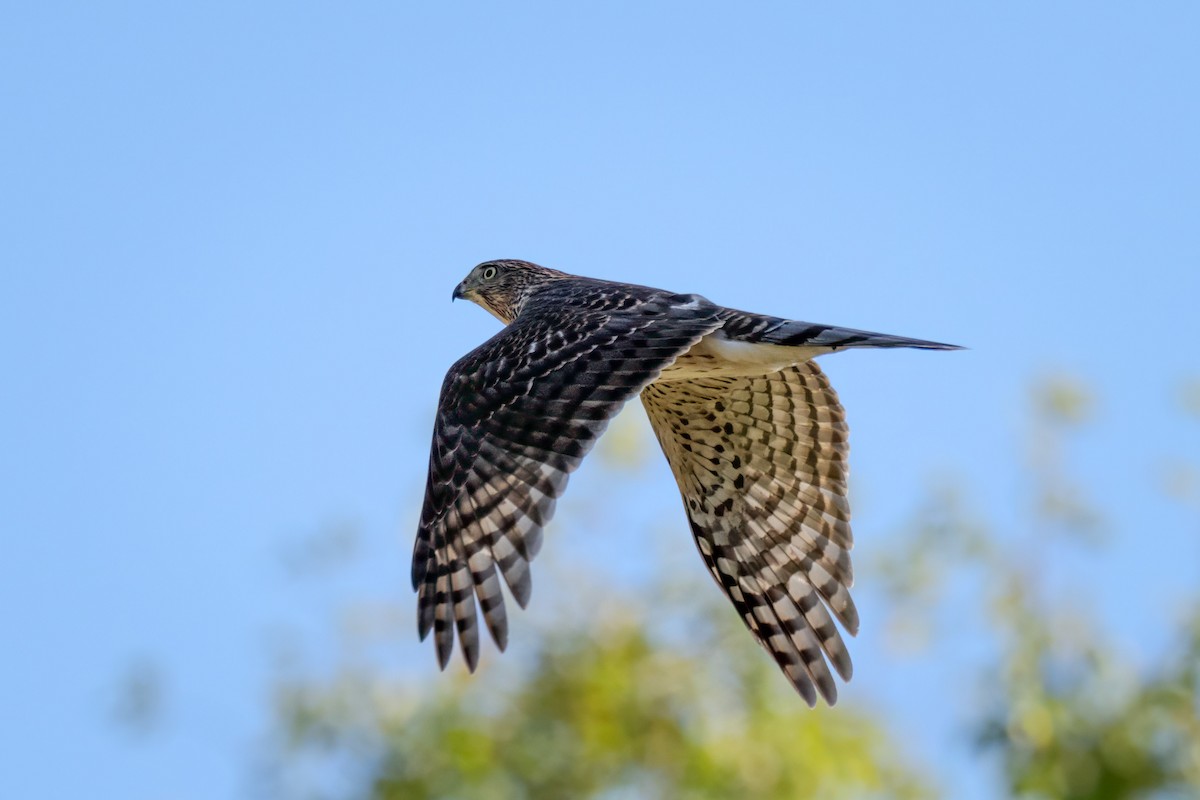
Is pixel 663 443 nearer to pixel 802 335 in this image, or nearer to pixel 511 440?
pixel 802 335

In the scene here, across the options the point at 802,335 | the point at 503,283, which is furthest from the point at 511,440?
the point at 503,283

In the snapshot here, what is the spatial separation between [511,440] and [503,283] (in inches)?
121

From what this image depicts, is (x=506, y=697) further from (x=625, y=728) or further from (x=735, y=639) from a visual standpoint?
(x=735, y=639)

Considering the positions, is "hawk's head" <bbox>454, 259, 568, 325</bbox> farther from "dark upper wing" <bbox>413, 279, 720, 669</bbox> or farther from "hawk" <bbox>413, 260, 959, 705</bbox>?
"dark upper wing" <bbox>413, 279, 720, 669</bbox>

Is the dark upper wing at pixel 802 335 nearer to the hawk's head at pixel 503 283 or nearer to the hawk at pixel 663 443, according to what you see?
the hawk at pixel 663 443

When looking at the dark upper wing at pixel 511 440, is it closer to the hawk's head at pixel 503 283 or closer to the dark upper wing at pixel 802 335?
the dark upper wing at pixel 802 335

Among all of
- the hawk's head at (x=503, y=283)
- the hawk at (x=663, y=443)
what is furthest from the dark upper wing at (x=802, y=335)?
the hawk's head at (x=503, y=283)

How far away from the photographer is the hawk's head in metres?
9.78

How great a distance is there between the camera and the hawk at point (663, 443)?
682 cm

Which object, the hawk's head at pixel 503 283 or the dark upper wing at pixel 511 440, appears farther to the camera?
the hawk's head at pixel 503 283

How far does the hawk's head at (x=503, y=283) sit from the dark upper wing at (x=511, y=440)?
221 cm

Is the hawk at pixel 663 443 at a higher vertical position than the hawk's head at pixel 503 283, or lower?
lower

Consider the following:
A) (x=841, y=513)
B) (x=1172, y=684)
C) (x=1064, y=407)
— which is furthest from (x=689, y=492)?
(x=1064, y=407)

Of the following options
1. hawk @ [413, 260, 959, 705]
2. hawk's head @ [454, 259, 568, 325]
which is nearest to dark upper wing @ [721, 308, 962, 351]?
hawk @ [413, 260, 959, 705]
